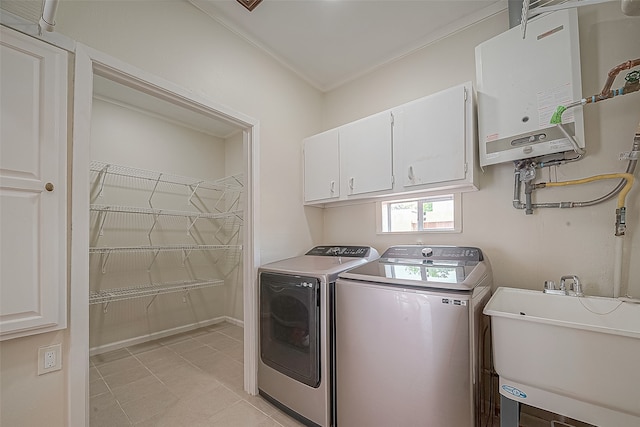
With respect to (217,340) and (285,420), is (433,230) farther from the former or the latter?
(217,340)

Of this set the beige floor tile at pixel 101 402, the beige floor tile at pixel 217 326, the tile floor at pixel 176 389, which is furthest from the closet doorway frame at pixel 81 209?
the beige floor tile at pixel 217 326

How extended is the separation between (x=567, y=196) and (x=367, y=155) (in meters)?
1.32

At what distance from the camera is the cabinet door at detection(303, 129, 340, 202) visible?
2.39 metres

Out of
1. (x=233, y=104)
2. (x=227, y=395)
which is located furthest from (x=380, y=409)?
(x=233, y=104)

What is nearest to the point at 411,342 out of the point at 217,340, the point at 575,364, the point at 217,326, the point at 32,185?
the point at 575,364

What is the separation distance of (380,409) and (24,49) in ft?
8.04

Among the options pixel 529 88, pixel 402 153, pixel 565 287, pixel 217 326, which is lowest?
pixel 217 326

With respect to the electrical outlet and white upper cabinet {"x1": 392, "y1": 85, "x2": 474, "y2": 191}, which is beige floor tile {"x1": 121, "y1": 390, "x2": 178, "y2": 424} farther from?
A: white upper cabinet {"x1": 392, "y1": 85, "x2": 474, "y2": 191}

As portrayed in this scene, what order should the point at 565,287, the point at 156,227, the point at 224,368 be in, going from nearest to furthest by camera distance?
1. the point at 565,287
2. the point at 224,368
3. the point at 156,227

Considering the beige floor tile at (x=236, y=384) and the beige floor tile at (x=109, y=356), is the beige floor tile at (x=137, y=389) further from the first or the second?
the beige floor tile at (x=109, y=356)

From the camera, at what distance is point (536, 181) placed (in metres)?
1.71

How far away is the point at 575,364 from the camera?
101 cm

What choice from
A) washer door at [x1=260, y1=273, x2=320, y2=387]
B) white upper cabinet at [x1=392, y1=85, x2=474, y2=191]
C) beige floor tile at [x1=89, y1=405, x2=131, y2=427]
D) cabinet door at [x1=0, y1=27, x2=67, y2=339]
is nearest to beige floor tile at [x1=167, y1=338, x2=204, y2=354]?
beige floor tile at [x1=89, y1=405, x2=131, y2=427]

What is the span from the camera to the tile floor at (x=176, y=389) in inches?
70.0
